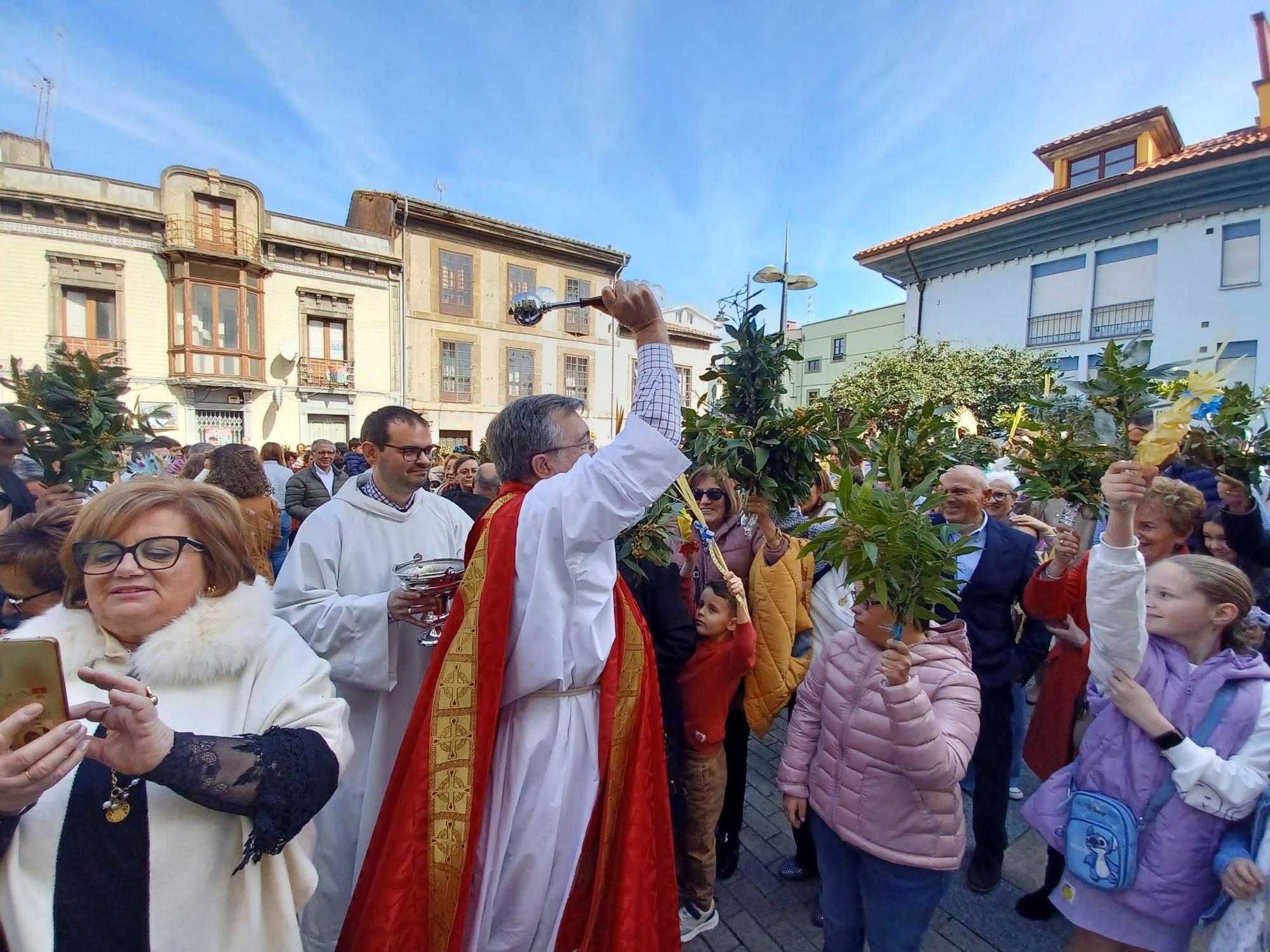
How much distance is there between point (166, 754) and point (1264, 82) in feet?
79.1

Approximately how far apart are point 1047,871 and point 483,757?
2.83m

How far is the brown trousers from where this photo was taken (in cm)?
273

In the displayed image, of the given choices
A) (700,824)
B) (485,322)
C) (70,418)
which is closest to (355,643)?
(700,824)

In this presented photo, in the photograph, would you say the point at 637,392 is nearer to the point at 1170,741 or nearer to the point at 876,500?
the point at 876,500

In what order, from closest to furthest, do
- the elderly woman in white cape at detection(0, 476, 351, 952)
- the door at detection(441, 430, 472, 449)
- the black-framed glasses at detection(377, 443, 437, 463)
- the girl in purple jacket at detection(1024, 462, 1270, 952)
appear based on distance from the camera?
the elderly woman in white cape at detection(0, 476, 351, 952) → the girl in purple jacket at detection(1024, 462, 1270, 952) → the black-framed glasses at detection(377, 443, 437, 463) → the door at detection(441, 430, 472, 449)

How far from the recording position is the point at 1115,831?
6.43 feet

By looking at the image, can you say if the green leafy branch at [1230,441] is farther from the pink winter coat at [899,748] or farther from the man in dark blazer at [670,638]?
the man in dark blazer at [670,638]

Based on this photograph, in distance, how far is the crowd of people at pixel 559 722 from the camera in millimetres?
1358

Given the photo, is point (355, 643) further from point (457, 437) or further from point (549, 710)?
point (457, 437)

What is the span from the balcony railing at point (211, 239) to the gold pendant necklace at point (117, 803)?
67.7 feet

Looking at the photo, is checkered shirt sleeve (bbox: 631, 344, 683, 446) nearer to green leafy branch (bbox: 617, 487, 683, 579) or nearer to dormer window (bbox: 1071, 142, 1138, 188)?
green leafy branch (bbox: 617, 487, 683, 579)

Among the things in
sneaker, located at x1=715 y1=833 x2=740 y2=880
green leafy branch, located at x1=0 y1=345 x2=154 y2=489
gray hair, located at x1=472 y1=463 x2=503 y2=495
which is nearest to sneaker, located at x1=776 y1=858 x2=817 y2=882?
sneaker, located at x1=715 y1=833 x2=740 y2=880

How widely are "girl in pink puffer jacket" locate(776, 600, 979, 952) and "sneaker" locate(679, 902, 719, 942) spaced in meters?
0.62

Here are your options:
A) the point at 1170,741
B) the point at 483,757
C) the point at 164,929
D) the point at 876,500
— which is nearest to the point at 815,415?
the point at 876,500
